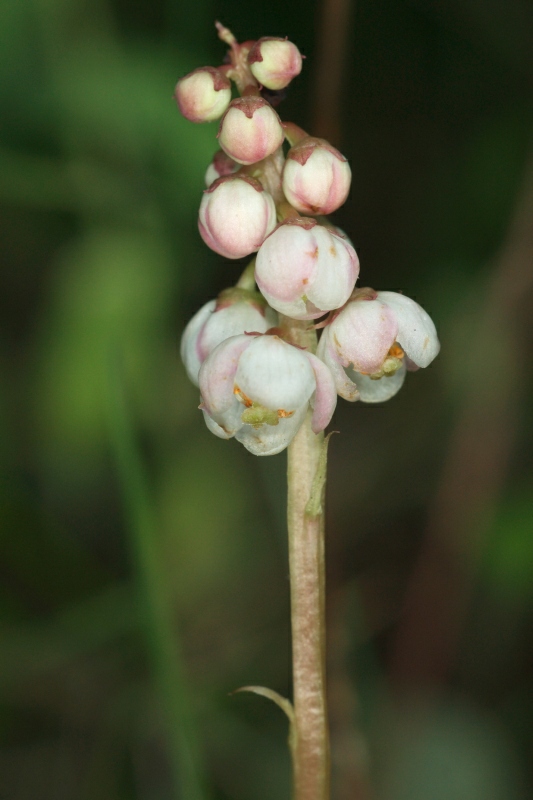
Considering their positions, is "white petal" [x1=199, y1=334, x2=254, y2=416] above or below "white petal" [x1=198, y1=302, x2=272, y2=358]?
below

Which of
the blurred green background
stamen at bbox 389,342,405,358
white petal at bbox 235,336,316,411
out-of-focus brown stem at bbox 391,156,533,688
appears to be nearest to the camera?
white petal at bbox 235,336,316,411

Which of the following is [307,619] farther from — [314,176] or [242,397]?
[314,176]

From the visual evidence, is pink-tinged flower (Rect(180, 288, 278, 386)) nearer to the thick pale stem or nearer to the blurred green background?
the thick pale stem

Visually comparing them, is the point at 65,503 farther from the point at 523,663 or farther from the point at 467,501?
the point at 523,663

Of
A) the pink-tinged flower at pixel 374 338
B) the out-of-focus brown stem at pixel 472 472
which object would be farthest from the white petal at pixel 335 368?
the out-of-focus brown stem at pixel 472 472

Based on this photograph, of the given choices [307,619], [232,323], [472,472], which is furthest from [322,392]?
[472,472]

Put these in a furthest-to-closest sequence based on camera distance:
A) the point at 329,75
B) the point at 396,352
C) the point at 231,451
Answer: the point at 231,451
the point at 329,75
the point at 396,352

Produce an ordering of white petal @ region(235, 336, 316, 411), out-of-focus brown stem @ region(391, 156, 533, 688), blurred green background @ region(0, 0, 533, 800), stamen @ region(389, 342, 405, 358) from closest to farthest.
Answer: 1. white petal @ region(235, 336, 316, 411)
2. stamen @ region(389, 342, 405, 358)
3. blurred green background @ region(0, 0, 533, 800)
4. out-of-focus brown stem @ region(391, 156, 533, 688)

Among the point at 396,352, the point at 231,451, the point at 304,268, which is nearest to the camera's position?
the point at 304,268

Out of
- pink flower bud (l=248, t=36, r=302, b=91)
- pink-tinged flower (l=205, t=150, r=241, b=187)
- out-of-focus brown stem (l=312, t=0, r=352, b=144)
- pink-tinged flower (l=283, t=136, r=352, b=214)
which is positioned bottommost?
pink-tinged flower (l=283, t=136, r=352, b=214)

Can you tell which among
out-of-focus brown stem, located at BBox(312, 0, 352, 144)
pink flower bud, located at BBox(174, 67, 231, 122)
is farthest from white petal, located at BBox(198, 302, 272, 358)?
out-of-focus brown stem, located at BBox(312, 0, 352, 144)
